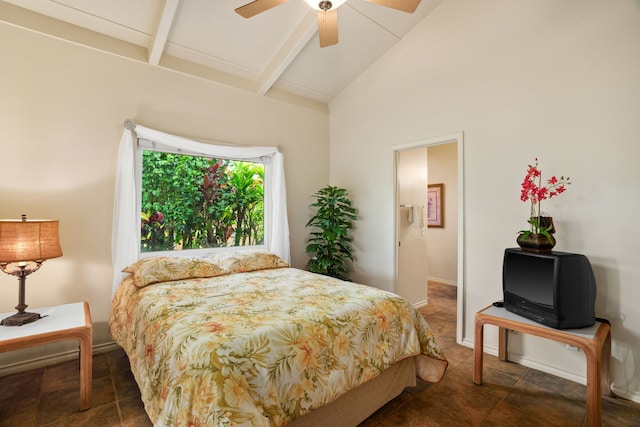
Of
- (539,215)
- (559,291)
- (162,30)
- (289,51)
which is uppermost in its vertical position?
(289,51)

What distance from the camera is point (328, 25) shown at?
2.23 metres

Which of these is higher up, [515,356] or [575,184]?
[575,184]

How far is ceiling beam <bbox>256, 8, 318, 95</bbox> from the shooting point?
2.92 m

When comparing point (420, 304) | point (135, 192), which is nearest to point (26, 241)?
point (135, 192)

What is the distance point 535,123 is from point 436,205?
10.9 ft

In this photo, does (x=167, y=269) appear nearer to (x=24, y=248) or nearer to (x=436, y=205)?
(x=24, y=248)

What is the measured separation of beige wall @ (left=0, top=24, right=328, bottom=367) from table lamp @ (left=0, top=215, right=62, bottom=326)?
0.49 m

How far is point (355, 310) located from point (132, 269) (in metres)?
2.00

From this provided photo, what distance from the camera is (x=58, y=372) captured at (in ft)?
7.89

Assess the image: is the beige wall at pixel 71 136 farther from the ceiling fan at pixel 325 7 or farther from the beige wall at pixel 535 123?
the beige wall at pixel 535 123

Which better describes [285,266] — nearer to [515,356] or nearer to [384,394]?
[384,394]

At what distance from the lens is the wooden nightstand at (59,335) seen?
1.76m

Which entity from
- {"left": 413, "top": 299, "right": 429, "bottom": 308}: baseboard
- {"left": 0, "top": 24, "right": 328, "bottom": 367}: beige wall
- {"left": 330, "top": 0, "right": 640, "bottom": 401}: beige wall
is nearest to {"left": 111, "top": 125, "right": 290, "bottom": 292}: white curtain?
{"left": 0, "top": 24, "right": 328, "bottom": 367}: beige wall

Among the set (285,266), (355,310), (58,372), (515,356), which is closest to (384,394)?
(355,310)
